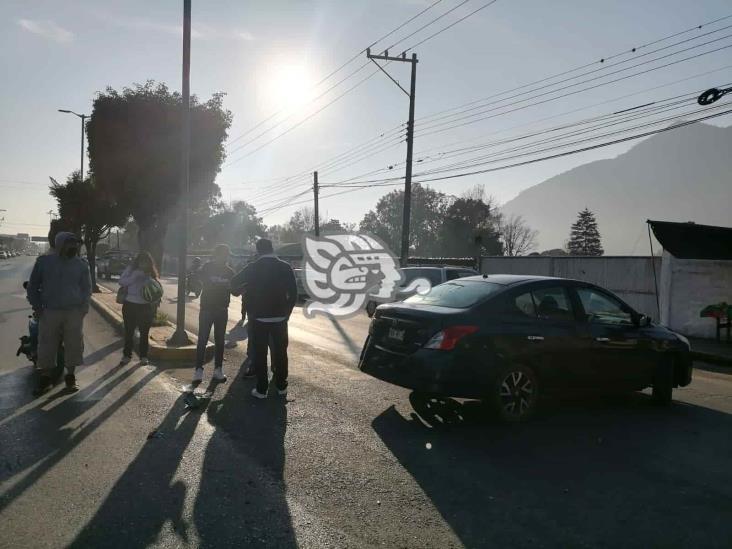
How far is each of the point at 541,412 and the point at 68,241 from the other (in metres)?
5.69

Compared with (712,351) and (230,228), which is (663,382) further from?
(230,228)

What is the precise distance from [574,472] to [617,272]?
1438cm

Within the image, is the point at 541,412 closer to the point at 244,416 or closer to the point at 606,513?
the point at 606,513

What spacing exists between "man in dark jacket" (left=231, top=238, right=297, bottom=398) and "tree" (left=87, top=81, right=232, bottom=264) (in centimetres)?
1117

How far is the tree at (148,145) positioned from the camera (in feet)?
54.4

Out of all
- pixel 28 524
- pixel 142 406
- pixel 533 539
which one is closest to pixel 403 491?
pixel 533 539

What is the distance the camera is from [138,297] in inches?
329

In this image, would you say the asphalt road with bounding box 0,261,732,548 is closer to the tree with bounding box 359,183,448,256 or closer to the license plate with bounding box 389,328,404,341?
the license plate with bounding box 389,328,404,341

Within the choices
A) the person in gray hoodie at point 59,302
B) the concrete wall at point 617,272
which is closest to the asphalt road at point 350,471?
the person in gray hoodie at point 59,302

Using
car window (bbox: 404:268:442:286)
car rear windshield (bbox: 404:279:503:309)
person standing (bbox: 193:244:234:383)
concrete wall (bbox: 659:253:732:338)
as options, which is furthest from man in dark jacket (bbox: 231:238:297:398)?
concrete wall (bbox: 659:253:732:338)

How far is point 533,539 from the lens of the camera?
3402 mm

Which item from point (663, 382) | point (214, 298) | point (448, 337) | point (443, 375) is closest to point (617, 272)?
point (663, 382)

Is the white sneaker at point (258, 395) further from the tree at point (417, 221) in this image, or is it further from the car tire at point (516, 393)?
the tree at point (417, 221)

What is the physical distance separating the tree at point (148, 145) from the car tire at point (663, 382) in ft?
45.4
